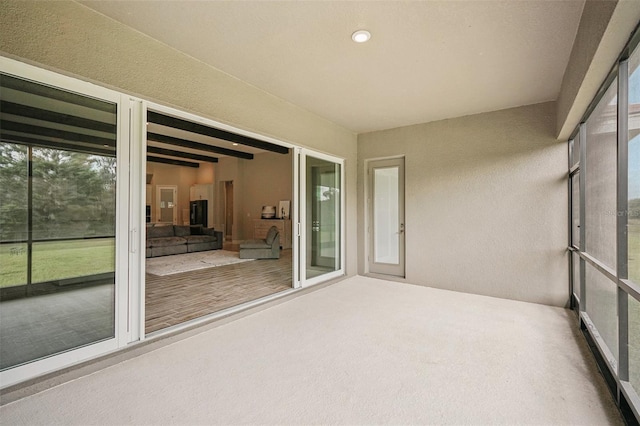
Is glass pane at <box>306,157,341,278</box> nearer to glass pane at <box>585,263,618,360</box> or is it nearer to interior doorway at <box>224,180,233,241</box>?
glass pane at <box>585,263,618,360</box>

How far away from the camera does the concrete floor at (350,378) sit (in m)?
1.85

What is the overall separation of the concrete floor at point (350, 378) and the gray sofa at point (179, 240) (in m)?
5.44

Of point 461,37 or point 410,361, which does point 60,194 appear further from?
point 461,37

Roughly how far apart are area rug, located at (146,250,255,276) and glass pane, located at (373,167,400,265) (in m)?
3.44

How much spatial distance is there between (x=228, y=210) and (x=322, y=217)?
314 inches

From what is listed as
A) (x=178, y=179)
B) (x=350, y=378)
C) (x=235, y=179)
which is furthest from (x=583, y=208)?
(x=178, y=179)

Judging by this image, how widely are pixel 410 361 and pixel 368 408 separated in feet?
→ 2.51

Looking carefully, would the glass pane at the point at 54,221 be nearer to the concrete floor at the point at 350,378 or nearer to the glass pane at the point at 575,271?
the concrete floor at the point at 350,378

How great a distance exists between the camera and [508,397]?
6.68ft

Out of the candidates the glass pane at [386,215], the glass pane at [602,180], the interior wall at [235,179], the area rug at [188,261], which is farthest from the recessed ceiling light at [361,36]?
the interior wall at [235,179]

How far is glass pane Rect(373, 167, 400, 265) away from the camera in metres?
5.66

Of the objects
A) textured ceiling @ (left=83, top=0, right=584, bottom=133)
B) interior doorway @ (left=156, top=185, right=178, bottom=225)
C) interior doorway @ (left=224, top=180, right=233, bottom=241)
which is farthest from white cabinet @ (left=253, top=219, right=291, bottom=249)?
textured ceiling @ (left=83, top=0, right=584, bottom=133)

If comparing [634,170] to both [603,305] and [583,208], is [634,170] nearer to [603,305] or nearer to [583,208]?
[603,305]

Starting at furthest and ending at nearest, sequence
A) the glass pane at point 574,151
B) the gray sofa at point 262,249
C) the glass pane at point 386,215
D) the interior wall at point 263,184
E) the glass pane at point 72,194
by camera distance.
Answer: the interior wall at point 263,184 < the gray sofa at point 262,249 < the glass pane at point 386,215 < the glass pane at point 574,151 < the glass pane at point 72,194
